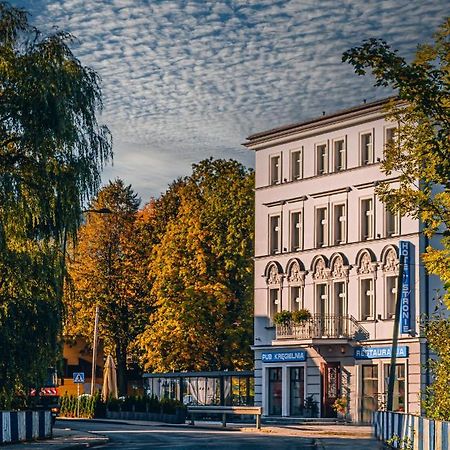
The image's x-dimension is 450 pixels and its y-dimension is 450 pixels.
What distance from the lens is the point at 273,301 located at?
73188mm

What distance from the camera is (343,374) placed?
66.8m

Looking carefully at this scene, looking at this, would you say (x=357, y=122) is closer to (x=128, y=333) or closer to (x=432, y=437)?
(x=128, y=333)

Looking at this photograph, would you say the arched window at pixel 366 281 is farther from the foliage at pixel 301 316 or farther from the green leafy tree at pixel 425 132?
the green leafy tree at pixel 425 132

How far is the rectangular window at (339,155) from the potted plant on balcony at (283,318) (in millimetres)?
8247

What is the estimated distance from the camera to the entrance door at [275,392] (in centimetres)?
7025

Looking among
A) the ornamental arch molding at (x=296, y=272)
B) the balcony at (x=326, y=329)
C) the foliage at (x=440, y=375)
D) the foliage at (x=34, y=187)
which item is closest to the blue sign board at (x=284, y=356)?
the balcony at (x=326, y=329)

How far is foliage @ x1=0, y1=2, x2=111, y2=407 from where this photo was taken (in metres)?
34.5

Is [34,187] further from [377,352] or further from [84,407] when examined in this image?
[84,407]

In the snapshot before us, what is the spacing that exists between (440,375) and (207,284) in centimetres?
5050

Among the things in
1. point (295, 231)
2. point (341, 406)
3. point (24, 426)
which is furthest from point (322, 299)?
point (24, 426)

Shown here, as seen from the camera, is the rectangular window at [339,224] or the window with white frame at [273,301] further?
the window with white frame at [273,301]

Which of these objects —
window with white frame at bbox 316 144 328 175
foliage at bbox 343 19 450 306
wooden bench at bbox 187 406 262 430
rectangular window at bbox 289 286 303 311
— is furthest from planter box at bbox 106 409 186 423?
foliage at bbox 343 19 450 306

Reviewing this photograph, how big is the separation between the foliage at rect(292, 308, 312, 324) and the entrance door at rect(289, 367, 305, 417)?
2564 millimetres

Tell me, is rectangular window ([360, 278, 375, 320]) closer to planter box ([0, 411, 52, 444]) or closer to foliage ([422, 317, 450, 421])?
planter box ([0, 411, 52, 444])
